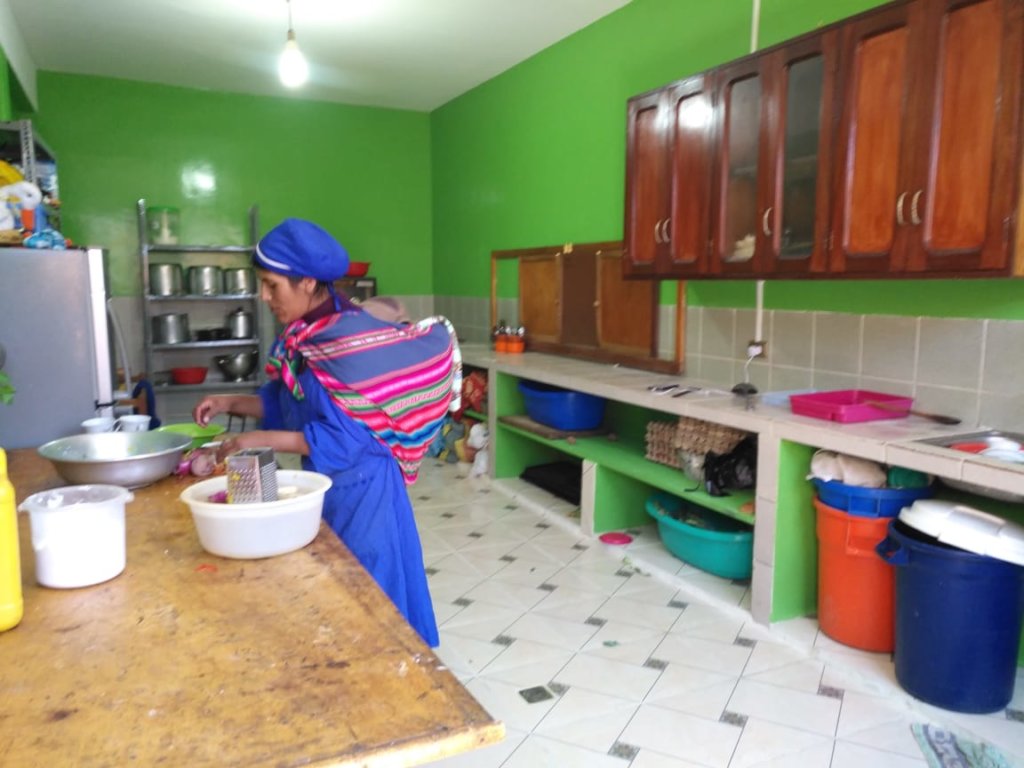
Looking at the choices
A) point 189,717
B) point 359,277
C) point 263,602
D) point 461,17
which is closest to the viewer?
point 189,717

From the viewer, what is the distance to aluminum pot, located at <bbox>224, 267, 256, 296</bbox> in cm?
588

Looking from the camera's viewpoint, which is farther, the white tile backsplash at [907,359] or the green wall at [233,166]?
the green wall at [233,166]

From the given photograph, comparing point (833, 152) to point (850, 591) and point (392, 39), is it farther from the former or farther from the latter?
point (392, 39)

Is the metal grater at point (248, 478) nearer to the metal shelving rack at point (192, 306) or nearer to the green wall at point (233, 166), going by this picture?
the metal shelving rack at point (192, 306)

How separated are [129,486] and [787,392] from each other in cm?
254

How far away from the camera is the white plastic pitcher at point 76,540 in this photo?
1136 mm

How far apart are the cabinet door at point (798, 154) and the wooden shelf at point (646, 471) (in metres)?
0.91

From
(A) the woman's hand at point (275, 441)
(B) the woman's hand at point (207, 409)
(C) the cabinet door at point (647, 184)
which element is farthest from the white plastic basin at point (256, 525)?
(C) the cabinet door at point (647, 184)

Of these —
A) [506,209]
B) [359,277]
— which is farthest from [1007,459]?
[359,277]

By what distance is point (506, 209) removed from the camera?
5.51 meters

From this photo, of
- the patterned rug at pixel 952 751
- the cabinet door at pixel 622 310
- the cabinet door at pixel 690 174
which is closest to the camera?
the patterned rug at pixel 952 751

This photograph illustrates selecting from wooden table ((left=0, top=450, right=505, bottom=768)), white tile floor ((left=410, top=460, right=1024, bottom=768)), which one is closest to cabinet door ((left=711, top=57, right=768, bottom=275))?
white tile floor ((left=410, top=460, right=1024, bottom=768))

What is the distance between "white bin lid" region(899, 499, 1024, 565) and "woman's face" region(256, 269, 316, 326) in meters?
1.83

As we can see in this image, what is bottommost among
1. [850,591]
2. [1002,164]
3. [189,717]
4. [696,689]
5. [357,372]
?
[696,689]
